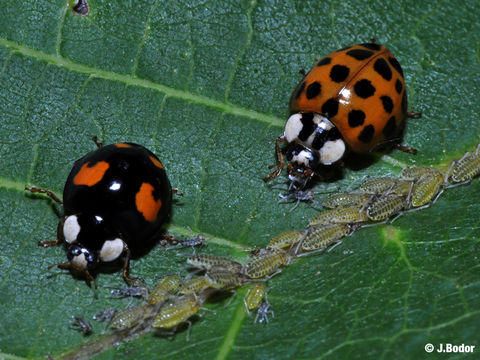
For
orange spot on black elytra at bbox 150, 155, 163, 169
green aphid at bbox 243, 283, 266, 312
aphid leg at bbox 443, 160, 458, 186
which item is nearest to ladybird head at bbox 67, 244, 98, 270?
orange spot on black elytra at bbox 150, 155, 163, 169

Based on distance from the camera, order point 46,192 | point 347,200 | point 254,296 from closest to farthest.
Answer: point 254,296, point 46,192, point 347,200

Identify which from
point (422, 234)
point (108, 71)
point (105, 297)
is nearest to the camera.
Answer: point (422, 234)

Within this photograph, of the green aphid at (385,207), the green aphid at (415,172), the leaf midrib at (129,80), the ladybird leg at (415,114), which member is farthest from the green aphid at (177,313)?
the ladybird leg at (415,114)

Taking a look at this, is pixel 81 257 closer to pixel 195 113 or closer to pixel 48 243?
pixel 48 243

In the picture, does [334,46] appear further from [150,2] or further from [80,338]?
[80,338]

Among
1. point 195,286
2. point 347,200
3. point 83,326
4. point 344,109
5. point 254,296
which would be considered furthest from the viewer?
point 344,109

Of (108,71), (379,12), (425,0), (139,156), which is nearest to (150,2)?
(108,71)

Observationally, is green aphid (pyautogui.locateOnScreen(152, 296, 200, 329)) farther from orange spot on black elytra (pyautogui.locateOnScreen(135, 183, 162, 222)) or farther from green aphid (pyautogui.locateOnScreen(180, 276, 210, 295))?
orange spot on black elytra (pyautogui.locateOnScreen(135, 183, 162, 222))

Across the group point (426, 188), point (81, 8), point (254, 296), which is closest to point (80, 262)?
point (254, 296)
